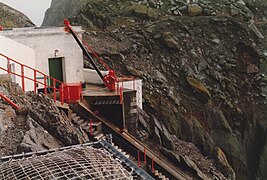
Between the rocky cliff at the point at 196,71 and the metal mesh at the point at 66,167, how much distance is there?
1137cm

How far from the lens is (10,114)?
32.6 feet

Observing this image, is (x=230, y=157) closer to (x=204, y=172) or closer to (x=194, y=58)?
(x=204, y=172)

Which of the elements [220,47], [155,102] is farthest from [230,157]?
[220,47]

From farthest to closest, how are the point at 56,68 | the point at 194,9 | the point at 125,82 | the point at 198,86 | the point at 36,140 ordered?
the point at 194,9 < the point at 198,86 < the point at 56,68 < the point at 125,82 < the point at 36,140

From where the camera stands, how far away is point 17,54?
1501cm

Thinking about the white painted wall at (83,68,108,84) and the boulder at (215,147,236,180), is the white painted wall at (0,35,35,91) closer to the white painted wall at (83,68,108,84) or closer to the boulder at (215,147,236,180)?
the white painted wall at (83,68,108,84)

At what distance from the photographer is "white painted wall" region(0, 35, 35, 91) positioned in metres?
13.8

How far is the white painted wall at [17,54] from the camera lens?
45.2 feet

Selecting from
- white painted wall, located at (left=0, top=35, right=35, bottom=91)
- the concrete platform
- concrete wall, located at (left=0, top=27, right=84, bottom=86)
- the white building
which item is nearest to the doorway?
the white building

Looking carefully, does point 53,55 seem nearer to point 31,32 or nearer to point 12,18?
point 31,32

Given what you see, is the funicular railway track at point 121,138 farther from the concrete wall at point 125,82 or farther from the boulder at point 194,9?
the boulder at point 194,9

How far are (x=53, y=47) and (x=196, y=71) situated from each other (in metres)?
10.2

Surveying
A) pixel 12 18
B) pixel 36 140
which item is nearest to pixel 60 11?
pixel 12 18

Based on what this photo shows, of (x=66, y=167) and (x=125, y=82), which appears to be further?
(x=125, y=82)
